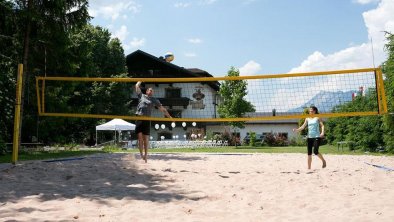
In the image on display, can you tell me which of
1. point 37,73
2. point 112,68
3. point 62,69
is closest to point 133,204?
point 62,69

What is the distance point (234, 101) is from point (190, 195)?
2812 cm

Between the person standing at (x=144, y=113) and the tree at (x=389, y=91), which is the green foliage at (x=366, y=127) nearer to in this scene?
the tree at (x=389, y=91)

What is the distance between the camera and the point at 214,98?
44.5 meters

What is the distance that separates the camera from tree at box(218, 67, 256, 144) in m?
33.7

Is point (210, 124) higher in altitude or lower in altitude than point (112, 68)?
lower

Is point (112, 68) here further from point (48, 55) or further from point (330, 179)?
point (330, 179)

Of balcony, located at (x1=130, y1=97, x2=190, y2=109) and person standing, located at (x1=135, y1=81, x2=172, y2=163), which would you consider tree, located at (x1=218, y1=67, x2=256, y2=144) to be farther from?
person standing, located at (x1=135, y1=81, x2=172, y2=163)

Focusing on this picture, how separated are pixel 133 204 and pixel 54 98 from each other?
18081 millimetres

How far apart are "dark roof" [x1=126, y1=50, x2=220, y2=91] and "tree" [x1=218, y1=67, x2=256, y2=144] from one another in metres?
6.93

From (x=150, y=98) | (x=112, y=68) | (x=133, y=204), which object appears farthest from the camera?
(x=112, y=68)

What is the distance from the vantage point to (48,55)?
58.3 ft

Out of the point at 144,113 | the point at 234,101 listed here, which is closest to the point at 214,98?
the point at 234,101

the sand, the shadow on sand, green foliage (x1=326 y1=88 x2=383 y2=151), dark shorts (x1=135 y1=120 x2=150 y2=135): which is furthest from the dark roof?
the sand

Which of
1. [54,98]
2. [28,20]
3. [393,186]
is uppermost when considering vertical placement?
[28,20]
